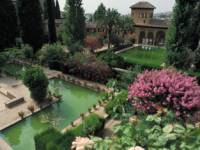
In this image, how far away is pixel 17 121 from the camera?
1010 cm

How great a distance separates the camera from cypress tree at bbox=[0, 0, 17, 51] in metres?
23.7

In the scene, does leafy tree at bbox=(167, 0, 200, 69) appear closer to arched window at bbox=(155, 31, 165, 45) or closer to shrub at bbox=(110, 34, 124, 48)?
shrub at bbox=(110, 34, 124, 48)

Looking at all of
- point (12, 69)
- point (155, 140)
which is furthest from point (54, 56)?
point (155, 140)

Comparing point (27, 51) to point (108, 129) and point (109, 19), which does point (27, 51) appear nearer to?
point (109, 19)

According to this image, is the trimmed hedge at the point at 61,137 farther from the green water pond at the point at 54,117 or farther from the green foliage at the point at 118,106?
the green water pond at the point at 54,117

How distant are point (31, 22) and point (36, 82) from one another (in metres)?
14.7

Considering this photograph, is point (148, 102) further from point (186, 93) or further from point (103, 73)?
point (103, 73)

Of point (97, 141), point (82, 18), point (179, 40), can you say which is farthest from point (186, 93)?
point (82, 18)

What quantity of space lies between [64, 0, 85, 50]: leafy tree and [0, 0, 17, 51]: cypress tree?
23.4 ft

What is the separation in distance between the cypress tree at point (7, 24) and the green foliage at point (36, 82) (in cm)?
1529

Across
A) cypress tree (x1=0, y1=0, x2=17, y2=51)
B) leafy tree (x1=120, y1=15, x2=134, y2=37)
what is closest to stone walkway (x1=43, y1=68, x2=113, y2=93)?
cypress tree (x1=0, y1=0, x2=17, y2=51)

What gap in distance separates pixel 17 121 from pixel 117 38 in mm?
22727

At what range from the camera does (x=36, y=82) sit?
37.6ft

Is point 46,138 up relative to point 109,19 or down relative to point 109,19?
down
